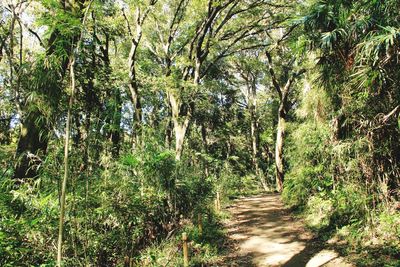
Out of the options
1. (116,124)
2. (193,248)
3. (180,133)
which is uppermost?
(180,133)

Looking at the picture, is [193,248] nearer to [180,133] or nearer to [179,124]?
[180,133]

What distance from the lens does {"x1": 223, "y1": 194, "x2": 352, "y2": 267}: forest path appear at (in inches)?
270

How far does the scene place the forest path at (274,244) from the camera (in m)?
6.85

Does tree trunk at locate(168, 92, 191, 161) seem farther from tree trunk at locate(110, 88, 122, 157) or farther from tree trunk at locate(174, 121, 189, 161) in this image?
tree trunk at locate(110, 88, 122, 157)

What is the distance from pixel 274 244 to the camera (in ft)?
27.2

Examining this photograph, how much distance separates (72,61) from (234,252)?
6.27 meters

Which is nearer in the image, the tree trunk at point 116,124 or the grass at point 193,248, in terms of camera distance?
the tree trunk at point 116,124

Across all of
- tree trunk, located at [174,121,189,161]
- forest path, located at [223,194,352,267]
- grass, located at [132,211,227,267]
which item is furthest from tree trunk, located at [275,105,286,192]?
grass, located at [132,211,227,267]

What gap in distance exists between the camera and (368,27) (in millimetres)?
6293

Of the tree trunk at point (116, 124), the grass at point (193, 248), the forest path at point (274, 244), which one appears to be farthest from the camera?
the forest path at point (274, 244)

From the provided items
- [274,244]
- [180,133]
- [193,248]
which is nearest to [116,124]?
[193,248]

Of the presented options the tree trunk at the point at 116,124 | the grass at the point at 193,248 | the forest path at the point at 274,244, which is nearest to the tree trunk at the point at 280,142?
the forest path at the point at 274,244

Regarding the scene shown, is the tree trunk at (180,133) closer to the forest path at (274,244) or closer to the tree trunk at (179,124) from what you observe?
the tree trunk at (179,124)

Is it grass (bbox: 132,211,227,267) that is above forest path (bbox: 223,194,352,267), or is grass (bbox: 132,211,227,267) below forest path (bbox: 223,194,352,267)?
above
